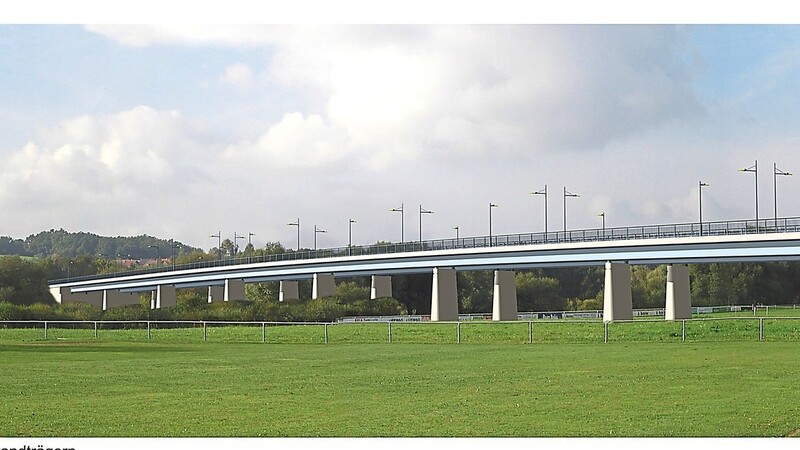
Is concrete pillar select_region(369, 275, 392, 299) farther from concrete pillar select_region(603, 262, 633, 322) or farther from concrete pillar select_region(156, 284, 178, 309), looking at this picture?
concrete pillar select_region(603, 262, 633, 322)

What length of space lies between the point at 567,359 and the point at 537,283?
110 meters

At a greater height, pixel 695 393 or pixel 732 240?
pixel 732 240

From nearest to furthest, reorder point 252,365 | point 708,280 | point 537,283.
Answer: point 252,365, point 708,280, point 537,283

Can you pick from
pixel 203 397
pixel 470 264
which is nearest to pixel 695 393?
pixel 203 397

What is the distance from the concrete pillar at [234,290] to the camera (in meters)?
142

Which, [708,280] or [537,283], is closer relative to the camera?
[708,280]

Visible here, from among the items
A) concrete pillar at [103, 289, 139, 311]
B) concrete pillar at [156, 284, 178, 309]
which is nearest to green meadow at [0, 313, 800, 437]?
concrete pillar at [156, 284, 178, 309]

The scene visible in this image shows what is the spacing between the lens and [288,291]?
142000 millimetres

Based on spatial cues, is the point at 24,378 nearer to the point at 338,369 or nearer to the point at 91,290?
the point at 338,369

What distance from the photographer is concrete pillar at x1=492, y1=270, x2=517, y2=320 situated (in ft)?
330

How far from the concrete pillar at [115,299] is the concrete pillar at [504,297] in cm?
8695

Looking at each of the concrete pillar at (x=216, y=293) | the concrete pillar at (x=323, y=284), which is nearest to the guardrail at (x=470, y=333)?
the concrete pillar at (x=323, y=284)

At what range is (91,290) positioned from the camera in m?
175

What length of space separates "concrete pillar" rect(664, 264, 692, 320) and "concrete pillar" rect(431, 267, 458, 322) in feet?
67.1
